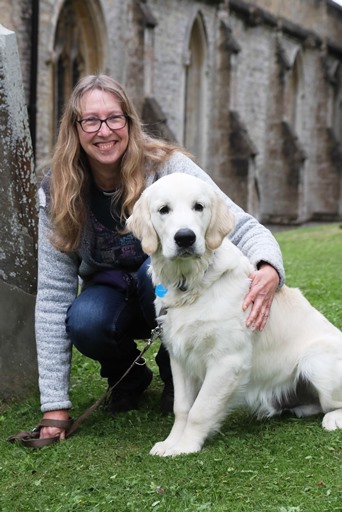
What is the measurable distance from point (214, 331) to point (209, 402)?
340 mm

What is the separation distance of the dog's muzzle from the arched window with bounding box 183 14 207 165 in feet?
65.4

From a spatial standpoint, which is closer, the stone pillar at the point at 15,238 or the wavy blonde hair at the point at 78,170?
the wavy blonde hair at the point at 78,170

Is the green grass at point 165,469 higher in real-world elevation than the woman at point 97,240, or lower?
lower

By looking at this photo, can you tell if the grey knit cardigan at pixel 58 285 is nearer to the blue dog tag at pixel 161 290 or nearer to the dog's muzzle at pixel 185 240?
the blue dog tag at pixel 161 290

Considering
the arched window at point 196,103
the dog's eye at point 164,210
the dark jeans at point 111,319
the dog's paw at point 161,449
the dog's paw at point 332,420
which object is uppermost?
the arched window at point 196,103

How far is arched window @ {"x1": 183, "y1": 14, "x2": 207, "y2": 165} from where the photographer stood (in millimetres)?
23109

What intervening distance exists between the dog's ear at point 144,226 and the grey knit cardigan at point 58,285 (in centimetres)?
53

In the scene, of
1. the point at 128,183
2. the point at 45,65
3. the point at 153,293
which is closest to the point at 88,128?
the point at 128,183

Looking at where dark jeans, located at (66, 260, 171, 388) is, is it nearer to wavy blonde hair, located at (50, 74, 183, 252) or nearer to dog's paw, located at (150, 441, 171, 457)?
wavy blonde hair, located at (50, 74, 183, 252)

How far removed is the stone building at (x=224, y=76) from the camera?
16578 mm

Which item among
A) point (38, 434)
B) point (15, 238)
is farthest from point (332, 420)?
point (15, 238)

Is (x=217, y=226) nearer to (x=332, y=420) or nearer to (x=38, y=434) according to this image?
(x=332, y=420)

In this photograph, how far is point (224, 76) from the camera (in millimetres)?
23359

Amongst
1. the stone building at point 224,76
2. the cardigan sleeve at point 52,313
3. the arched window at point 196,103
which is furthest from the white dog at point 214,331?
the arched window at point 196,103
